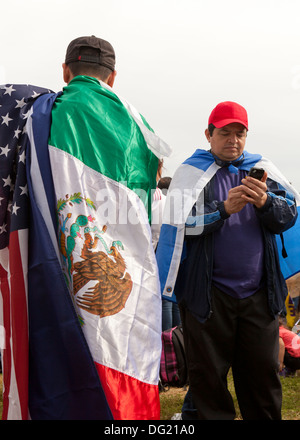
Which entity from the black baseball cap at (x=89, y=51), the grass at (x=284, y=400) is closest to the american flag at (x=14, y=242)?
the black baseball cap at (x=89, y=51)

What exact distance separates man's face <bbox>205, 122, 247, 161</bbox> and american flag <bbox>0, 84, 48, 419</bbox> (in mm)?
1163

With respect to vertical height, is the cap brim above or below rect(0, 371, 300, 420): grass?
above

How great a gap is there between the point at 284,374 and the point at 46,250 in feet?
12.5

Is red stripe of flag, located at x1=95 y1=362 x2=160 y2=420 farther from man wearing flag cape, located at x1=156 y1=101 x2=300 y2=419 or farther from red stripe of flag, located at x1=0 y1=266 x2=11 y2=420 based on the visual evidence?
man wearing flag cape, located at x1=156 y1=101 x2=300 y2=419

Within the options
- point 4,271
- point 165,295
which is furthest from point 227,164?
point 4,271

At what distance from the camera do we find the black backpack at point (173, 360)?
505 cm

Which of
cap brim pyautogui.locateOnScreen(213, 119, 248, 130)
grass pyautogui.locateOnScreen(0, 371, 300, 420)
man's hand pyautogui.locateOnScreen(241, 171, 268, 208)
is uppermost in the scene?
cap brim pyautogui.locateOnScreen(213, 119, 248, 130)

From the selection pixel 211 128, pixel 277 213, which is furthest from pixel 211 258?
pixel 211 128

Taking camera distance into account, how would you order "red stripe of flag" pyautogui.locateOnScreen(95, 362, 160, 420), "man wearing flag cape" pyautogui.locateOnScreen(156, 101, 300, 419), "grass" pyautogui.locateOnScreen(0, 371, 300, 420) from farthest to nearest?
"grass" pyautogui.locateOnScreen(0, 371, 300, 420) → "man wearing flag cape" pyautogui.locateOnScreen(156, 101, 300, 419) → "red stripe of flag" pyautogui.locateOnScreen(95, 362, 160, 420)

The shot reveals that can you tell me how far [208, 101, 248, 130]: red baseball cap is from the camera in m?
3.37

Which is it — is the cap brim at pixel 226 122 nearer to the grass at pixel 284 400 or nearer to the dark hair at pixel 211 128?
the dark hair at pixel 211 128

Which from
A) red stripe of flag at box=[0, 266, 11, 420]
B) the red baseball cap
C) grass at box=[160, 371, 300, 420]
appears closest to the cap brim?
the red baseball cap

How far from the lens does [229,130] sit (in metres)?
3.40

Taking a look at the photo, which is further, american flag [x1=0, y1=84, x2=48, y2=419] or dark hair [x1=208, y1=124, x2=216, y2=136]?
dark hair [x1=208, y1=124, x2=216, y2=136]
